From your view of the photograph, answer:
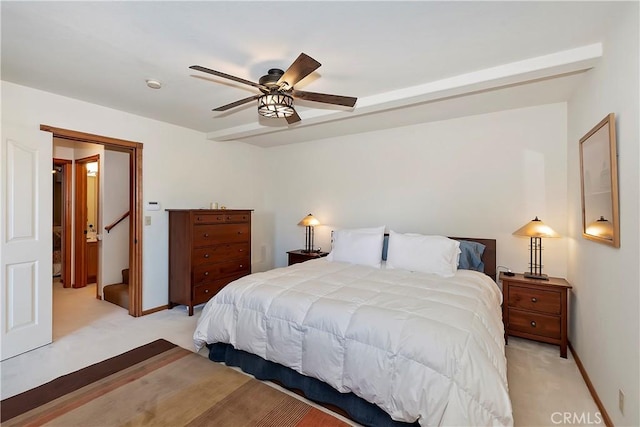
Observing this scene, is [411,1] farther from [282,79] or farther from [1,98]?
[1,98]

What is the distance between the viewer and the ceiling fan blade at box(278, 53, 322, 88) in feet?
5.85

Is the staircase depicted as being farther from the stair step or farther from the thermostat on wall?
the thermostat on wall

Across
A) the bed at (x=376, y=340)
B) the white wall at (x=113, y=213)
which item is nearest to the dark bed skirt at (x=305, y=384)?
the bed at (x=376, y=340)

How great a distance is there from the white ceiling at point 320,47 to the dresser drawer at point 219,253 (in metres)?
1.81

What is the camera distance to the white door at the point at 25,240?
258cm

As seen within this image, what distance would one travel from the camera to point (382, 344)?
1.71 meters

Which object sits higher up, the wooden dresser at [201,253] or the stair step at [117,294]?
the wooden dresser at [201,253]

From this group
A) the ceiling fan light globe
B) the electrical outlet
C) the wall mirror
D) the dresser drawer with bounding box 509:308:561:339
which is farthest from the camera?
the dresser drawer with bounding box 509:308:561:339

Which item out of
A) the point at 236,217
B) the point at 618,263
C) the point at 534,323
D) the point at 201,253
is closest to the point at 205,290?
the point at 201,253

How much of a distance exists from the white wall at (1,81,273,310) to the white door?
0.27m

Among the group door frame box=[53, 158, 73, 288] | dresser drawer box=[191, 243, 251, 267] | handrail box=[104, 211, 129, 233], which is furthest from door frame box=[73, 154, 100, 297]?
dresser drawer box=[191, 243, 251, 267]

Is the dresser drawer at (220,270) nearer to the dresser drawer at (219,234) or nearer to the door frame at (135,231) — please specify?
the dresser drawer at (219,234)

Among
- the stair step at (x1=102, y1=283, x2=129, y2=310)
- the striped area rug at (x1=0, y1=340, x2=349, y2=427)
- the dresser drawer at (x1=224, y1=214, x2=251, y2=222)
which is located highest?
the dresser drawer at (x1=224, y1=214, x2=251, y2=222)

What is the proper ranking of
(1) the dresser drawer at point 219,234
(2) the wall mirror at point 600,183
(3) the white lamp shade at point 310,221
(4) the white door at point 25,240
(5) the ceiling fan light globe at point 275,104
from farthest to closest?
(3) the white lamp shade at point 310,221 → (1) the dresser drawer at point 219,234 → (4) the white door at point 25,240 → (5) the ceiling fan light globe at point 275,104 → (2) the wall mirror at point 600,183
